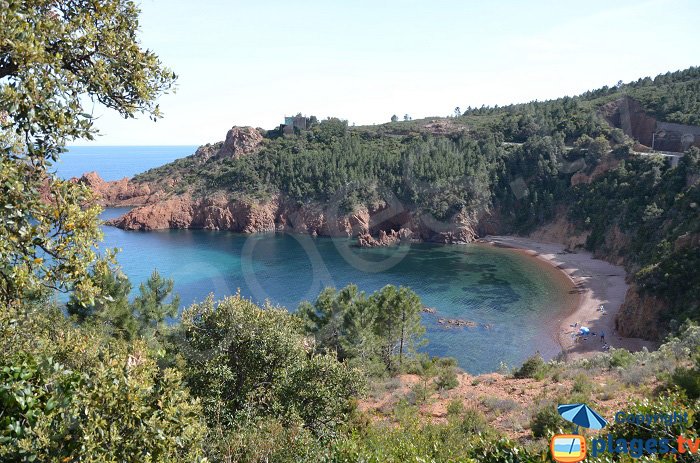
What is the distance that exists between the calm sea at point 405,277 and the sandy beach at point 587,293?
5.14 feet

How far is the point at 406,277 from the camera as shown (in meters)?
58.2

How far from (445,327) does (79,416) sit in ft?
130

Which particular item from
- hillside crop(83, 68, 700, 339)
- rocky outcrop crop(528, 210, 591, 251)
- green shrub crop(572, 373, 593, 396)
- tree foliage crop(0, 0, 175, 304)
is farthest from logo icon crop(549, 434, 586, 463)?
rocky outcrop crop(528, 210, 591, 251)

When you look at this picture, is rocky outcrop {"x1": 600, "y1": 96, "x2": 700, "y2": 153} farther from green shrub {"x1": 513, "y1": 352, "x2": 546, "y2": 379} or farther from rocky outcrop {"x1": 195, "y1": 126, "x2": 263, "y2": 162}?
rocky outcrop {"x1": 195, "y1": 126, "x2": 263, "y2": 162}

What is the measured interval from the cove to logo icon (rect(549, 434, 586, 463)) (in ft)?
85.3

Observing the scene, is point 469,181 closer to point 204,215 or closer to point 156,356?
point 204,215

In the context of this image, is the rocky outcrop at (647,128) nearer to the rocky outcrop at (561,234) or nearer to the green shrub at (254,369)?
the rocky outcrop at (561,234)

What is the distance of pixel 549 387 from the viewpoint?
20.0 m

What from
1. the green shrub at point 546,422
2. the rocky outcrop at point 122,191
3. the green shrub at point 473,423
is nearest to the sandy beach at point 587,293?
the green shrub at point 473,423

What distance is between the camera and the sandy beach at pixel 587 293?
124 feet

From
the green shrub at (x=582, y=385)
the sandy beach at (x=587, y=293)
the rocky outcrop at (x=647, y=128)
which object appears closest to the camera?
the green shrub at (x=582, y=385)

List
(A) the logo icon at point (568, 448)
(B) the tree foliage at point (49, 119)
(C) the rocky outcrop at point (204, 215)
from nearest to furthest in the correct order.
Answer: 1. (B) the tree foliage at point (49, 119)
2. (A) the logo icon at point (568, 448)
3. (C) the rocky outcrop at point (204, 215)

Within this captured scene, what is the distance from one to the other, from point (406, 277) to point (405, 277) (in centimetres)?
13

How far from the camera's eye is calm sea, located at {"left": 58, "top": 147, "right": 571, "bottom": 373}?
40094 millimetres
